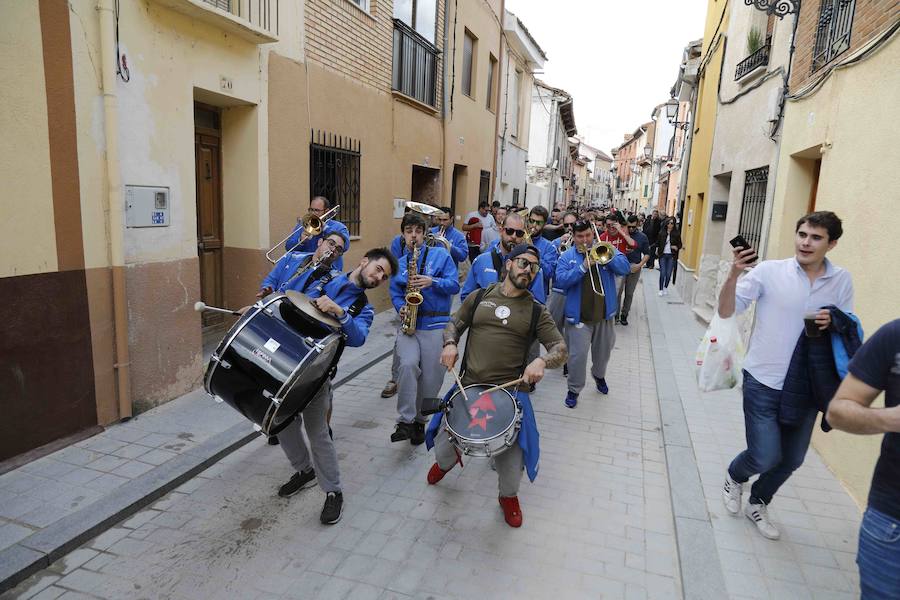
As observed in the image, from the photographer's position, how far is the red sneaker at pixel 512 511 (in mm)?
3773

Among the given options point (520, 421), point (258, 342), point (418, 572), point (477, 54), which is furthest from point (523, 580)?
point (477, 54)

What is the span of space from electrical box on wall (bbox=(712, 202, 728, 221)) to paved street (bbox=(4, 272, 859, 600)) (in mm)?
7014

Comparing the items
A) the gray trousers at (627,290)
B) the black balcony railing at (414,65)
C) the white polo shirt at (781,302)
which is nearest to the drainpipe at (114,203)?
the white polo shirt at (781,302)

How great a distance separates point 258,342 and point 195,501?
1.53 metres

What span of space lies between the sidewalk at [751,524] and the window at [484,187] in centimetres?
1065

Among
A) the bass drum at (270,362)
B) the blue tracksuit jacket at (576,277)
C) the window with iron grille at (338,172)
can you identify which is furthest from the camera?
the window with iron grille at (338,172)

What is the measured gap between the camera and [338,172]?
848 cm

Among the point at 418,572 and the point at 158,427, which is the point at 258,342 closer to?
the point at 418,572

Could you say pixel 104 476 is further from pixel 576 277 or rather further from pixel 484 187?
pixel 484 187

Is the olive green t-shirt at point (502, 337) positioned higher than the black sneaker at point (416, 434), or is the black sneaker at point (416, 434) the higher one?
the olive green t-shirt at point (502, 337)

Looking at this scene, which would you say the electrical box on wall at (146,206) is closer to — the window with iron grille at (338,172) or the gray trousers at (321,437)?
the gray trousers at (321,437)

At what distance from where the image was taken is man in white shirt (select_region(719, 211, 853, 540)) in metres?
3.31

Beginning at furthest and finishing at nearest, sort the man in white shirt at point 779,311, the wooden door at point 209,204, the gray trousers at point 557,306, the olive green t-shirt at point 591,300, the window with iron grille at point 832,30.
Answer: the gray trousers at point 557,306
the wooden door at point 209,204
the olive green t-shirt at point 591,300
the window with iron grille at point 832,30
the man in white shirt at point 779,311

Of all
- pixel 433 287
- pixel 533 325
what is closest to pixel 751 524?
pixel 533 325
